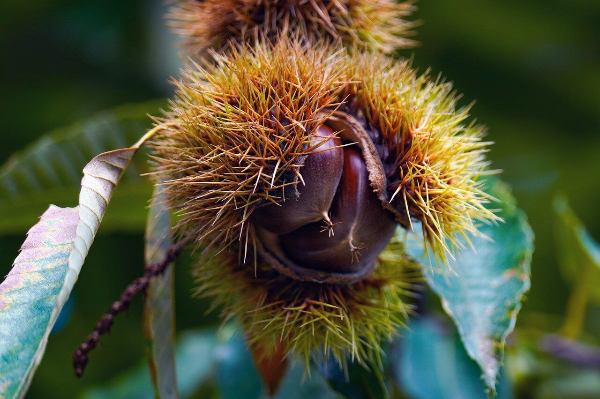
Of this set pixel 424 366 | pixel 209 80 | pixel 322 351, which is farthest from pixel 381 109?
pixel 424 366

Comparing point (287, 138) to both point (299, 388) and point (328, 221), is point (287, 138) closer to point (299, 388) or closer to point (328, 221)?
point (328, 221)

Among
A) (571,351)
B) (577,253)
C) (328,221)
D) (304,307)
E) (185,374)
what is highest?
(328,221)

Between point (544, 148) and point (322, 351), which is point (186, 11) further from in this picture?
point (544, 148)

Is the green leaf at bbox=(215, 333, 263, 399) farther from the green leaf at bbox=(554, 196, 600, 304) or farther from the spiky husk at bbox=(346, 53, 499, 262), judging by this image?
the green leaf at bbox=(554, 196, 600, 304)

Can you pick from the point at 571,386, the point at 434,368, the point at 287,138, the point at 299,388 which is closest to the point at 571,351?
the point at 571,386

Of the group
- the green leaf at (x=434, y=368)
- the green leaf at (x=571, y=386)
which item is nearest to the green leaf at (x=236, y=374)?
the green leaf at (x=434, y=368)

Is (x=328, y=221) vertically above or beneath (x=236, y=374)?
above

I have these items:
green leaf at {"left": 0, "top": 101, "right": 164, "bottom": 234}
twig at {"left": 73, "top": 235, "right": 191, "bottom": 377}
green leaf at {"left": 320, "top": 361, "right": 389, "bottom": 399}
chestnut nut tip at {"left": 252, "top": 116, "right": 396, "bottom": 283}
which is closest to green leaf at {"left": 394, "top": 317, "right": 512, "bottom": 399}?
green leaf at {"left": 320, "top": 361, "right": 389, "bottom": 399}
